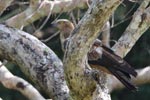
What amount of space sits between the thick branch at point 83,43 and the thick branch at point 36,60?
0.36m

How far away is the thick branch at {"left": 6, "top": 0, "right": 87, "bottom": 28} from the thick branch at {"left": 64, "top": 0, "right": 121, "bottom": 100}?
229cm

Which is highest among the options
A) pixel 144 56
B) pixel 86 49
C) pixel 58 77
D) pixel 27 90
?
pixel 144 56

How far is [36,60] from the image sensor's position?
4039 mm

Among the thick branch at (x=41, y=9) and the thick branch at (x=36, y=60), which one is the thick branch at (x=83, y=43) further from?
the thick branch at (x=41, y=9)

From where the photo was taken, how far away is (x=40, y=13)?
5.93 m

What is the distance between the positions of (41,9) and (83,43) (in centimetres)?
267

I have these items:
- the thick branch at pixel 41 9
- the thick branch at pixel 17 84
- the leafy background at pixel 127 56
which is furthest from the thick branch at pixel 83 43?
the leafy background at pixel 127 56

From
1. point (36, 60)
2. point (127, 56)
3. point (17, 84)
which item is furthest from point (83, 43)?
point (127, 56)

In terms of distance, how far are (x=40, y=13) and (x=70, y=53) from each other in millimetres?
2639

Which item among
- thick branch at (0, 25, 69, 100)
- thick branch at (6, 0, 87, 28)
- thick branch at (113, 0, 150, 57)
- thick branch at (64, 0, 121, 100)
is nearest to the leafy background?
thick branch at (6, 0, 87, 28)

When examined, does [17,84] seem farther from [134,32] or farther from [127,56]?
[127,56]

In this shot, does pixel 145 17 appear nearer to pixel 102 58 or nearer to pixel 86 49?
pixel 102 58

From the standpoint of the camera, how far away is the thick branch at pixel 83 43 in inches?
125

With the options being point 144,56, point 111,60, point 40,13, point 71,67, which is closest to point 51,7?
point 40,13
